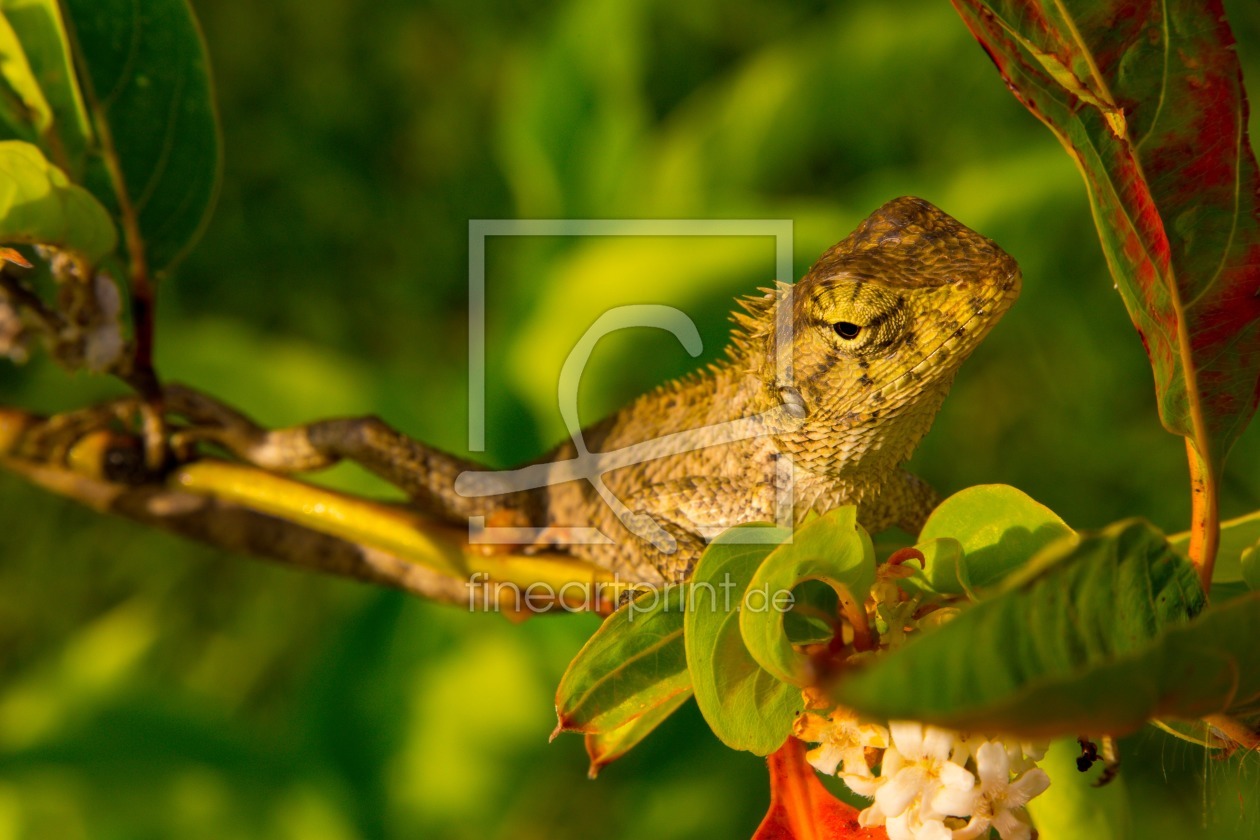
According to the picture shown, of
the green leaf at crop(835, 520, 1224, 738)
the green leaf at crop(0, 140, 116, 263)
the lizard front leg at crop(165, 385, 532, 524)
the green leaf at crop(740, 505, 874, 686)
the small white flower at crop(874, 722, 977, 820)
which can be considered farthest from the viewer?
the lizard front leg at crop(165, 385, 532, 524)

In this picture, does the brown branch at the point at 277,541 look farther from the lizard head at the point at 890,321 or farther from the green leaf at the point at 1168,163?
the green leaf at the point at 1168,163

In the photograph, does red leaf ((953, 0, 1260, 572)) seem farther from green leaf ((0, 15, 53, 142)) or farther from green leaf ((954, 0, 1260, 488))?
green leaf ((0, 15, 53, 142))

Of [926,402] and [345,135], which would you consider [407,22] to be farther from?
[926,402]

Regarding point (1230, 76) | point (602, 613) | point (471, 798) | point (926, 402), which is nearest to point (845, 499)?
point (926, 402)

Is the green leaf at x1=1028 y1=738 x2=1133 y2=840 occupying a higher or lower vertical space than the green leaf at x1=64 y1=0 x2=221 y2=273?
lower

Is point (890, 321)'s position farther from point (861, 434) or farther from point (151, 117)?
point (151, 117)

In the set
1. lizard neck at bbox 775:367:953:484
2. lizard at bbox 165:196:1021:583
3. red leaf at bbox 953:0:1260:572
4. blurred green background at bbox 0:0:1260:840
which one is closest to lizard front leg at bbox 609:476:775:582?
lizard at bbox 165:196:1021:583
